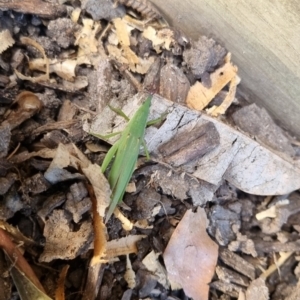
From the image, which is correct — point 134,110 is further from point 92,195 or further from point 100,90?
point 92,195

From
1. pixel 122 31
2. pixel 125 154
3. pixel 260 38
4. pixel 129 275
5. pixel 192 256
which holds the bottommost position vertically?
pixel 129 275

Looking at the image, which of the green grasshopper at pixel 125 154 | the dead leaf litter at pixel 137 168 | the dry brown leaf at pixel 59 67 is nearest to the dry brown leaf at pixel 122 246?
the dead leaf litter at pixel 137 168

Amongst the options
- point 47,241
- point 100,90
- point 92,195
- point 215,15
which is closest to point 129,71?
point 100,90

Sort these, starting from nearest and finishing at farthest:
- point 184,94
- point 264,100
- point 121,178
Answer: point 121,178 → point 184,94 → point 264,100

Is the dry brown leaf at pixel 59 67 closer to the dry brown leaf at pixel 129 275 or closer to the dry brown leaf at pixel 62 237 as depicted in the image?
the dry brown leaf at pixel 62 237

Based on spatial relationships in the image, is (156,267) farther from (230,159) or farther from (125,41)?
(125,41)

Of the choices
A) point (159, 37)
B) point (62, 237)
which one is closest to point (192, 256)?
point (62, 237)

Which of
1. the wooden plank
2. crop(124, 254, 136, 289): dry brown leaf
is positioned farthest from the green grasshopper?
the wooden plank
